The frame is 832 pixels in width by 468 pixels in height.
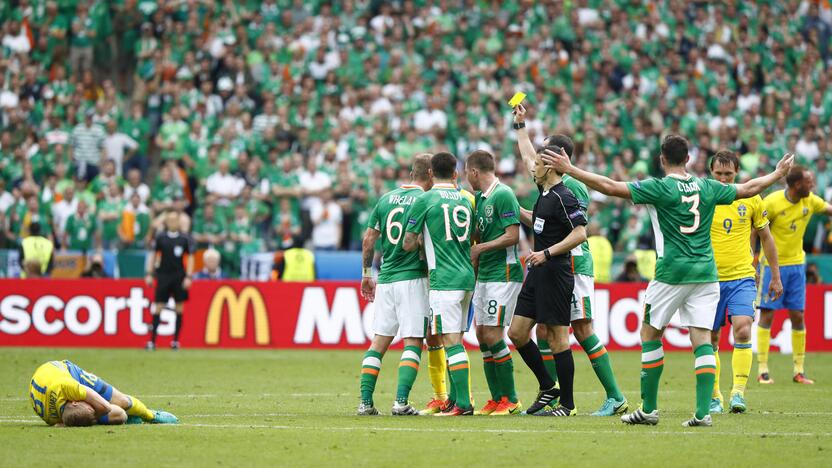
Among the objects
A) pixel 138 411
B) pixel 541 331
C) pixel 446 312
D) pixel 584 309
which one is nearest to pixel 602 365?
pixel 584 309

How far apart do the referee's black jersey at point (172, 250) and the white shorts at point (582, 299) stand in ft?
37.4

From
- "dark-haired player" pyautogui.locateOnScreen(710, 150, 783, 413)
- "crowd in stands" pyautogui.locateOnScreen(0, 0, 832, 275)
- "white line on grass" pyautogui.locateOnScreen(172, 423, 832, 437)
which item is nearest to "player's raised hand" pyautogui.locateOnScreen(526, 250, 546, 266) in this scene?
"white line on grass" pyautogui.locateOnScreen(172, 423, 832, 437)

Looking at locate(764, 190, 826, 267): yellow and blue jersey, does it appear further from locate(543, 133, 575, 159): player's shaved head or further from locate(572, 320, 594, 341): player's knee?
locate(543, 133, 575, 159): player's shaved head

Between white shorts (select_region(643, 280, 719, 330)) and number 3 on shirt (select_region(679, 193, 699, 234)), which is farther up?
number 3 on shirt (select_region(679, 193, 699, 234))

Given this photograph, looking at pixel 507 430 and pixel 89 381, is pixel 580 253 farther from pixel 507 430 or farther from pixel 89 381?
pixel 89 381

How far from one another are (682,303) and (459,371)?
2368 millimetres

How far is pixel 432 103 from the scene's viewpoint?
28484 mm

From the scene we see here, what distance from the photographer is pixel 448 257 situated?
12.3 m

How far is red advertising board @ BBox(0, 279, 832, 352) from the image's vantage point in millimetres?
22906

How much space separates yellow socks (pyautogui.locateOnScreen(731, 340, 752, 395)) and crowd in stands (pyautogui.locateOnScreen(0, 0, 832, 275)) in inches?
509

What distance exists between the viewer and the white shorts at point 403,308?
12.4 m

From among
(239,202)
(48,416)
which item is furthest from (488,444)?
(239,202)

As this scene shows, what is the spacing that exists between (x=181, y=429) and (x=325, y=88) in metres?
19.1

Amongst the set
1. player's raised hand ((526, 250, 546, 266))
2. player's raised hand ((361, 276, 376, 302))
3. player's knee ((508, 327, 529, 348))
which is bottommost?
player's knee ((508, 327, 529, 348))
